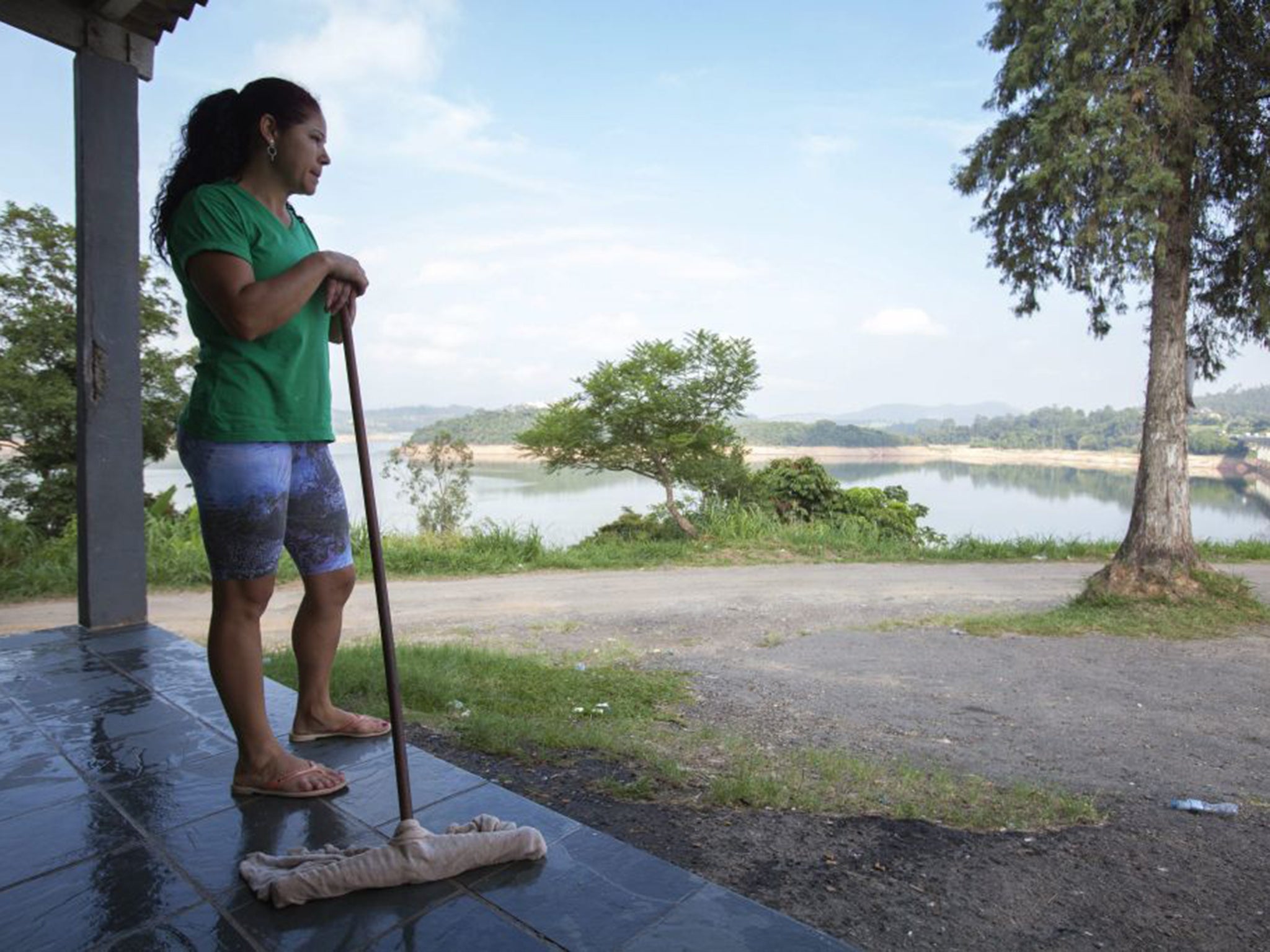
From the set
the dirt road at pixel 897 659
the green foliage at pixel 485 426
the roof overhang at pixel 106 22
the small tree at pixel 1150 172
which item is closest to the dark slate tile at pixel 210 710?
the dirt road at pixel 897 659

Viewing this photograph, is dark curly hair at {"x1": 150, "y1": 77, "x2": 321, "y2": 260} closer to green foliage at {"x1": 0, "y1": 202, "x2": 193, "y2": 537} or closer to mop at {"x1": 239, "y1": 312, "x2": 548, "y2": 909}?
mop at {"x1": 239, "y1": 312, "x2": 548, "y2": 909}

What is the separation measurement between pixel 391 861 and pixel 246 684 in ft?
1.91

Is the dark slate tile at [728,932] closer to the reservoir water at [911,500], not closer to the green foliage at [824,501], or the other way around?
the reservoir water at [911,500]

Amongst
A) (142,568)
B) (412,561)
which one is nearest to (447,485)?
(412,561)

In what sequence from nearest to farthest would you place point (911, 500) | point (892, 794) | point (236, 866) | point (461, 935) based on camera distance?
point (461, 935) < point (236, 866) < point (892, 794) < point (911, 500)

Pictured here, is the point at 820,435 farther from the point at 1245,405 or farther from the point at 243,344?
the point at 1245,405

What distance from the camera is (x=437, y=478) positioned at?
10297 mm

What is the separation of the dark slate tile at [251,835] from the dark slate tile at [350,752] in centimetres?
18

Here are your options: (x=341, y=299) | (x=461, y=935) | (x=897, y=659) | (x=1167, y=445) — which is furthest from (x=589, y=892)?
(x=1167, y=445)

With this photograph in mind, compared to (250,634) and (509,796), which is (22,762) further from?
(509,796)

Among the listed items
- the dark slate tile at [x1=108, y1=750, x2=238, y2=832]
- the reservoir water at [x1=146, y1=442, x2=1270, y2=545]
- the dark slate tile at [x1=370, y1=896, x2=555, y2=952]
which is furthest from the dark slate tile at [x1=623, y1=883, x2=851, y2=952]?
the reservoir water at [x1=146, y1=442, x2=1270, y2=545]

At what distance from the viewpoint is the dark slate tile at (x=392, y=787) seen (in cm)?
159

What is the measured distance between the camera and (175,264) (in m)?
1.58

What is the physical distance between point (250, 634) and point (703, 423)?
9605mm
